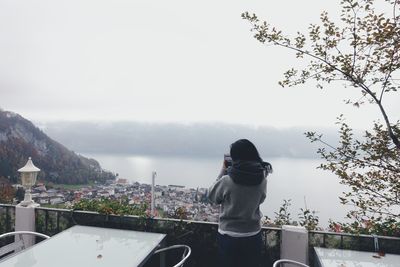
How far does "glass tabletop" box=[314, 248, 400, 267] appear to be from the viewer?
2.24 metres

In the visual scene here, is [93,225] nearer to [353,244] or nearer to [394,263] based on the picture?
[353,244]

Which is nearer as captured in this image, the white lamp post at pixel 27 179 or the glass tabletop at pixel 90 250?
the glass tabletop at pixel 90 250

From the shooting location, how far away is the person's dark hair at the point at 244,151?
7.64 ft

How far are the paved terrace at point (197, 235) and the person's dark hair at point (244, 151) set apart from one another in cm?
99

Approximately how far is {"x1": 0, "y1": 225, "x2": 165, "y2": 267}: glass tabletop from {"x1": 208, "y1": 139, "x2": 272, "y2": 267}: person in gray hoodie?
646mm

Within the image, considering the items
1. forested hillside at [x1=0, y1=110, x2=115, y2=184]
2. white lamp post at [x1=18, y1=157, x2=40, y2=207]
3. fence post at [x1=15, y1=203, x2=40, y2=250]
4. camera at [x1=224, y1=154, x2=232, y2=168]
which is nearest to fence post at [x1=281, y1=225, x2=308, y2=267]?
camera at [x1=224, y1=154, x2=232, y2=168]

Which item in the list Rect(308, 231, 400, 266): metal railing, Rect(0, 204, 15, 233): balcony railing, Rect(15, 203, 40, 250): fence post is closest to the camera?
Rect(308, 231, 400, 266): metal railing

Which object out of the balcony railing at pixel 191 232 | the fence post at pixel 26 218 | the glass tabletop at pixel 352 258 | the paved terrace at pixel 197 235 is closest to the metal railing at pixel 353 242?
the paved terrace at pixel 197 235

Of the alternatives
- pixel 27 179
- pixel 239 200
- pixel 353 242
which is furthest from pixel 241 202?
pixel 27 179

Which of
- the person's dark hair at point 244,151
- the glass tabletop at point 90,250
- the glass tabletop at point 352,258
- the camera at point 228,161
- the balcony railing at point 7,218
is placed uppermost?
the person's dark hair at point 244,151

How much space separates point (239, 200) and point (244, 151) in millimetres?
379

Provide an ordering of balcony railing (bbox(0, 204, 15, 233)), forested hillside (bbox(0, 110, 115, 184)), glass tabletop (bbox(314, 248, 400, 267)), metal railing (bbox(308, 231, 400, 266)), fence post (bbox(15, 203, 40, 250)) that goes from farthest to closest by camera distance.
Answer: forested hillside (bbox(0, 110, 115, 184)) → balcony railing (bbox(0, 204, 15, 233)) → fence post (bbox(15, 203, 40, 250)) → metal railing (bbox(308, 231, 400, 266)) → glass tabletop (bbox(314, 248, 400, 267))

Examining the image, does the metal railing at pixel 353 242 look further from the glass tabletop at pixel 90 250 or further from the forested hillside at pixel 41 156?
the forested hillside at pixel 41 156

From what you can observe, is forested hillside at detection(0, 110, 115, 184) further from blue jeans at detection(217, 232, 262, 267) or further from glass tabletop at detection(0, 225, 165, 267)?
blue jeans at detection(217, 232, 262, 267)
